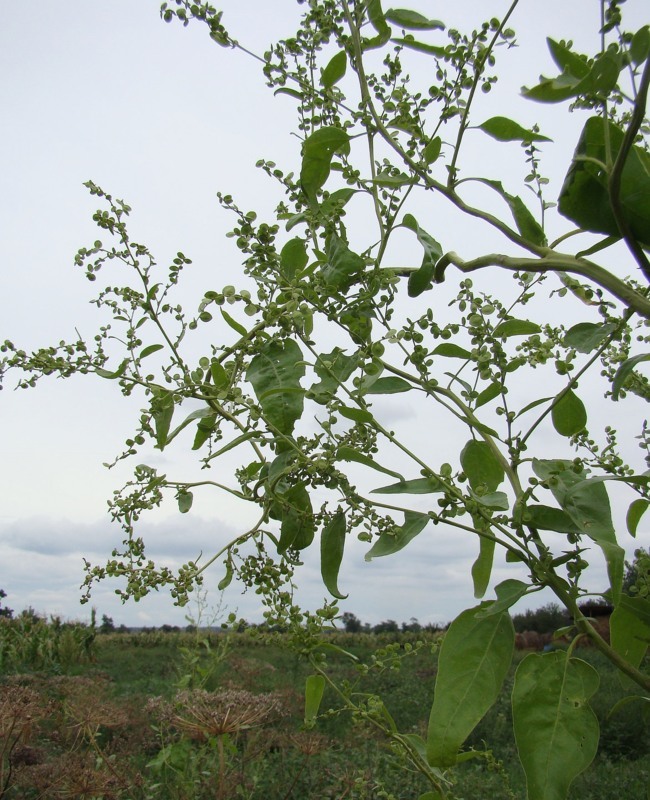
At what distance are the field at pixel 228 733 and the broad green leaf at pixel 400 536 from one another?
0.17 meters

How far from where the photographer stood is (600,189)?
0.74m

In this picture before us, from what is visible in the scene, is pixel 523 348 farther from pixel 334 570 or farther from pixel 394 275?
pixel 334 570

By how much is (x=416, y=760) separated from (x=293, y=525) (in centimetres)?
39

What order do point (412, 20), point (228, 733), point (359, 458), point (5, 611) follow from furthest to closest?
point (5, 611) → point (228, 733) → point (412, 20) → point (359, 458)

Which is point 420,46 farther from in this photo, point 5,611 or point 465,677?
point 5,611

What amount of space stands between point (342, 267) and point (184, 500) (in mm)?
427

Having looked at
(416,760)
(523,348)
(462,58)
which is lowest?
(416,760)

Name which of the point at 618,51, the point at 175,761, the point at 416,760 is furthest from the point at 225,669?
A: the point at 618,51

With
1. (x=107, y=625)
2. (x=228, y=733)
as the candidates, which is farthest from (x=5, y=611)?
(x=228, y=733)

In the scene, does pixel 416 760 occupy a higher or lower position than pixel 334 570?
lower

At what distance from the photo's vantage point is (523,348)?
1.00m

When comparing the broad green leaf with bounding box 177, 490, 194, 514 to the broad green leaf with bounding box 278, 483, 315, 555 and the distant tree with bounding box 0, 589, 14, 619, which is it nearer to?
the broad green leaf with bounding box 278, 483, 315, 555

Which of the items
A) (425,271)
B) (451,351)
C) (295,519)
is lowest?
(295,519)

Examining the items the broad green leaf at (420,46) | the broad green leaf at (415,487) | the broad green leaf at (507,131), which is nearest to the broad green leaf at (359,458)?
the broad green leaf at (415,487)
